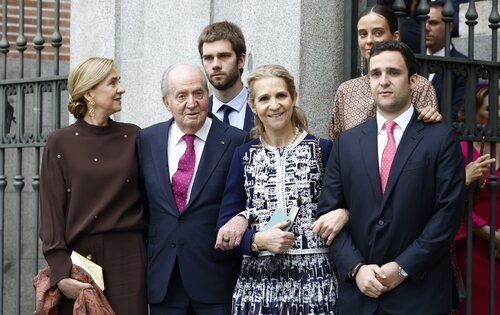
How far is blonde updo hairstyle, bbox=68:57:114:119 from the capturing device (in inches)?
237

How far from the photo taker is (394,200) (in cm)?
529

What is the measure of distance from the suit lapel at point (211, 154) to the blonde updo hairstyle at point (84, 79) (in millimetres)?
663

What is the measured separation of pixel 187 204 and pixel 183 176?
Result: 0.54 feet

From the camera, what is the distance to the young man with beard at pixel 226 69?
6422 millimetres

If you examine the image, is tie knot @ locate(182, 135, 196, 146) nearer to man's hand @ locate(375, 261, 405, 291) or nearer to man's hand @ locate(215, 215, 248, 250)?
man's hand @ locate(215, 215, 248, 250)

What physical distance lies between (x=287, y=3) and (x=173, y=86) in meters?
1.09

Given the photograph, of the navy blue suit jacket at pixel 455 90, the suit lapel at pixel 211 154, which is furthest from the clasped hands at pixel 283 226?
the navy blue suit jacket at pixel 455 90

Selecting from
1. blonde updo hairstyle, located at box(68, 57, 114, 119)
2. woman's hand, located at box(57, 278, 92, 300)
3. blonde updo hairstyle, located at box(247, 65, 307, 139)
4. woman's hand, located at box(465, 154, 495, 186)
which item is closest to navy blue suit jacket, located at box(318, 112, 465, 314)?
blonde updo hairstyle, located at box(247, 65, 307, 139)

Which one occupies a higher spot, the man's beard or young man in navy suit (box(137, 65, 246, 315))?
the man's beard

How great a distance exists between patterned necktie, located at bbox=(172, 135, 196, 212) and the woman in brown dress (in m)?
0.26

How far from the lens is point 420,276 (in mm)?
5203

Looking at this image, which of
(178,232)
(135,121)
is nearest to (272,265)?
(178,232)

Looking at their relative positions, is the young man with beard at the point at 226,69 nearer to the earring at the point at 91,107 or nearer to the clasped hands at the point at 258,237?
the earring at the point at 91,107

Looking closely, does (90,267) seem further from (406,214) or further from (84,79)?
(406,214)
